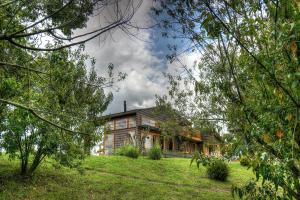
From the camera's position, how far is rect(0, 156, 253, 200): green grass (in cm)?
1198

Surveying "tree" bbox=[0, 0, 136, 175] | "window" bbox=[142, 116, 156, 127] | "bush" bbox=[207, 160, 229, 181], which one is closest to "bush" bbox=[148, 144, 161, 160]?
"bush" bbox=[207, 160, 229, 181]

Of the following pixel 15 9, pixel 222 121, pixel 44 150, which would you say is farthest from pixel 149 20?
pixel 44 150

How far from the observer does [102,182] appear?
1430 centimetres

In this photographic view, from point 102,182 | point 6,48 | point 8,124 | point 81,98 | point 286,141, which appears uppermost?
point 6,48

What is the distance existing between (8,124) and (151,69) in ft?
20.9

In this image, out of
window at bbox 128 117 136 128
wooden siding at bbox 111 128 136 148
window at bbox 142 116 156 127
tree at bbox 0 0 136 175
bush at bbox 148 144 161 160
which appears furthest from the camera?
window at bbox 142 116 156 127

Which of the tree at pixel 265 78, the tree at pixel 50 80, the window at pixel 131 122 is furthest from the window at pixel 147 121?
the tree at pixel 265 78

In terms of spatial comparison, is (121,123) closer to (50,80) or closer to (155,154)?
(155,154)

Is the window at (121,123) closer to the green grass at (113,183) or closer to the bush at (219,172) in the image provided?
the green grass at (113,183)

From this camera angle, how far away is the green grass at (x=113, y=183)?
11984mm

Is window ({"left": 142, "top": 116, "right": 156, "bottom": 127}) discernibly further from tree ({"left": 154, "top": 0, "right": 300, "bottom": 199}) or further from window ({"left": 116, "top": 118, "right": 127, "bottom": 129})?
tree ({"left": 154, "top": 0, "right": 300, "bottom": 199})

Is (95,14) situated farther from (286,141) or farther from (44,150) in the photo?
(44,150)

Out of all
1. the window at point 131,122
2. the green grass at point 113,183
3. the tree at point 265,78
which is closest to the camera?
the tree at point 265,78

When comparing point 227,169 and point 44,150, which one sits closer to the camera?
point 44,150
